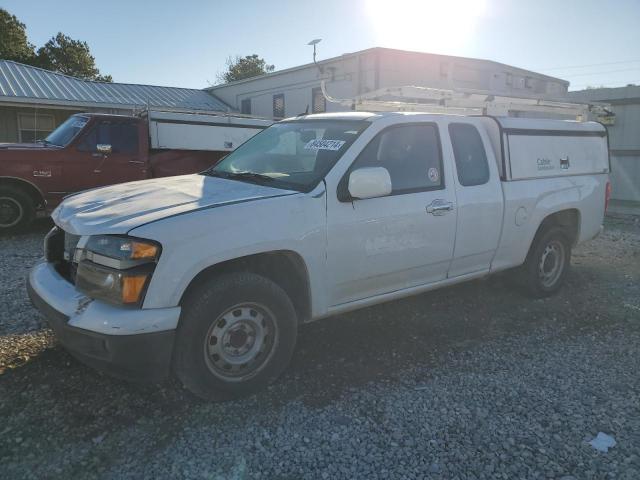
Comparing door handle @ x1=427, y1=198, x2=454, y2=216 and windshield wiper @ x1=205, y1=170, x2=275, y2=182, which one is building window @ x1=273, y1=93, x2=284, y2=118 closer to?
windshield wiper @ x1=205, y1=170, x2=275, y2=182

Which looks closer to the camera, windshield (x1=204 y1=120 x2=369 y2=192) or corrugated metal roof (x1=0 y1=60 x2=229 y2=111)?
windshield (x1=204 y1=120 x2=369 y2=192)

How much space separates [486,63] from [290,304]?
17.3 metres

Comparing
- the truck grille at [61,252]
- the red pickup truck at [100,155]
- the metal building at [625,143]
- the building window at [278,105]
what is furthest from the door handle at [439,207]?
the building window at [278,105]

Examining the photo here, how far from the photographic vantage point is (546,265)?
5434 millimetres

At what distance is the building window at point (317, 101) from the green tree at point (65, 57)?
1240 inches

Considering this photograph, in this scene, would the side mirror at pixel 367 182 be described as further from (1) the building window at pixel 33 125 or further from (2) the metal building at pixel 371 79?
(1) the building window at pixel 33 125

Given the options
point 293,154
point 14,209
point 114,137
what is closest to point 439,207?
point 293,154

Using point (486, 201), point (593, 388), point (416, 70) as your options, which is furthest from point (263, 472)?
point (416, 70)

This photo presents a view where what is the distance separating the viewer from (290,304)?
3.30 metres

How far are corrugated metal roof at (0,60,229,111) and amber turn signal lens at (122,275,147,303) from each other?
1366 centimetres

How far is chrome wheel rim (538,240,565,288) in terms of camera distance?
5.35m

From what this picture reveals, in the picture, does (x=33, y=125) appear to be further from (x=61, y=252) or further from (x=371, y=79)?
(x=61, y=252)

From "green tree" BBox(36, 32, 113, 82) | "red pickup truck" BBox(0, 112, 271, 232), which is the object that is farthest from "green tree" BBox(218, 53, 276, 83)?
"red pickup truck" BBox(0, 112, 271, 232)

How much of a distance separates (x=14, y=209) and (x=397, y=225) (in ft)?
22.3
